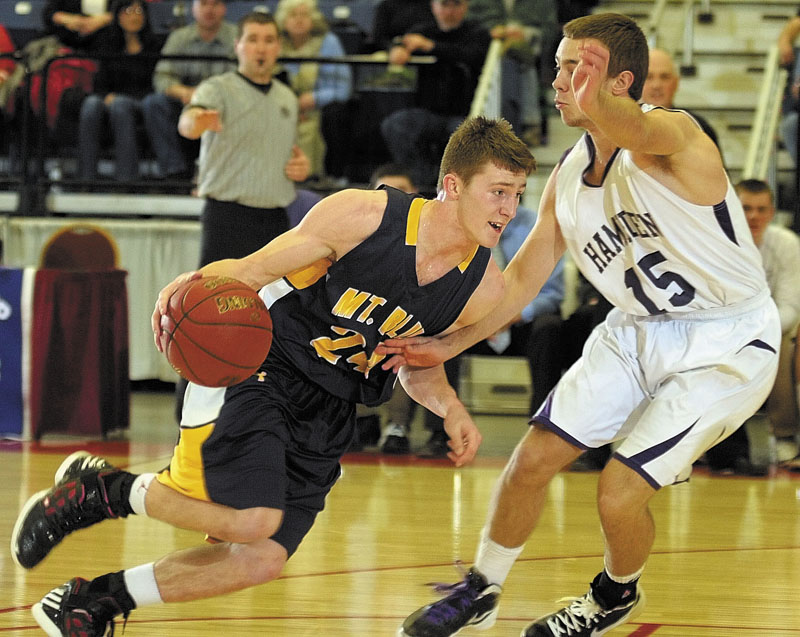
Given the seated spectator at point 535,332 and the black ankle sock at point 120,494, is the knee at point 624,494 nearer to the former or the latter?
the black ankle sock at point 120,494

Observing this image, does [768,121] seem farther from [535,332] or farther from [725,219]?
[725,219]

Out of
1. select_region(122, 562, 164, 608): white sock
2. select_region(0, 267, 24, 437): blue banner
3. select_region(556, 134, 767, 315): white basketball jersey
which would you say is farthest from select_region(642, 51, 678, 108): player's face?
select_region(122, 562, 164, 608): white sock

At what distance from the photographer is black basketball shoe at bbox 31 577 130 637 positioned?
3.13 meters

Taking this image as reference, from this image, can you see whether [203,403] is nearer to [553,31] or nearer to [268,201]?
[268,201]

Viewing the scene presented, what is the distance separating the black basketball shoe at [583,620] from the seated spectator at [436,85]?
5.31 m

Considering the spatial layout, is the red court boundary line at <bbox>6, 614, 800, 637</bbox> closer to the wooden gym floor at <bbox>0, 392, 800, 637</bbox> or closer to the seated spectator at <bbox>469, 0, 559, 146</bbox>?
the wooden gym floor at <bbox>0, 392, 800, 637</bbox>

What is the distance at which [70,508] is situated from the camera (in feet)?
10.6

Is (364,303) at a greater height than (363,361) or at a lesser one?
greater

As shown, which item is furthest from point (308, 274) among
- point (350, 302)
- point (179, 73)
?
point (179, 73)

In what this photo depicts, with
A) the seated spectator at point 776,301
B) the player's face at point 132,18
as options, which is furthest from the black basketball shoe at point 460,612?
the player's face at point 132,18

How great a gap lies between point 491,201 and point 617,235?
0.52 metres

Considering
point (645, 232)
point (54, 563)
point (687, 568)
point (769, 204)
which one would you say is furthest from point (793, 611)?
point (769, 204)

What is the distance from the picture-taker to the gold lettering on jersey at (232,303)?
9.99 ft

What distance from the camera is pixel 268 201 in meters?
6.77
